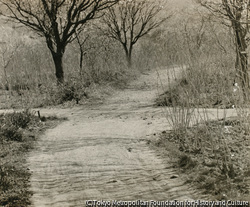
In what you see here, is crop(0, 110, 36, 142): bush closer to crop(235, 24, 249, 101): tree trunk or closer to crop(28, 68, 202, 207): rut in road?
crop(28, 68, 202, 207): rut in road

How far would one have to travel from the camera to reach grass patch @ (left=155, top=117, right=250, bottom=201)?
4.16m

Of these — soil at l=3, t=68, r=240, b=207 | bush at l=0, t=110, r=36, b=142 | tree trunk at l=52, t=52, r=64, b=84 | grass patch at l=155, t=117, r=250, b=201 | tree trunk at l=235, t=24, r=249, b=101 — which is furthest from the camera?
tree trunk at l=52, t=52, r=64, b=84

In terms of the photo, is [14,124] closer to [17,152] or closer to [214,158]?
[17,152]

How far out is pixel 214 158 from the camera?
512 centimetres

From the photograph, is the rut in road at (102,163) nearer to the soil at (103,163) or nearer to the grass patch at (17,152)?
the soil at (103,163)

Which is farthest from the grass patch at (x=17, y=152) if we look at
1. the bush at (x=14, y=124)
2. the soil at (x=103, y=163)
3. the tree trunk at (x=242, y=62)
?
the tree trunk at (x=242, y=62)

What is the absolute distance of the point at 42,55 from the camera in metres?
19.1

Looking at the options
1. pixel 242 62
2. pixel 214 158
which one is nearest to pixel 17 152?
pixel 214 158

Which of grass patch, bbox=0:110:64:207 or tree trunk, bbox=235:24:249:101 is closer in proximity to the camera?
grass patch, bbox=0:110:64:207

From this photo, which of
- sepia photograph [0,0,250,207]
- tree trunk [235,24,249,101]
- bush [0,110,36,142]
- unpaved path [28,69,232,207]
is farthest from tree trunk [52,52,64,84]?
tree trunk [235,24,249,101]

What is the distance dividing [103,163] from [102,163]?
0.06ft

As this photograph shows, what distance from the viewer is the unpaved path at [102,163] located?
4301 millimetres

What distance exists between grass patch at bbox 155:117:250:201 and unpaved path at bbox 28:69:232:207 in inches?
10.2

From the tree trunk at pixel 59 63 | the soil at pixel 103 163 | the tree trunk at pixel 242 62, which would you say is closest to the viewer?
the soil at pixel 103 163
